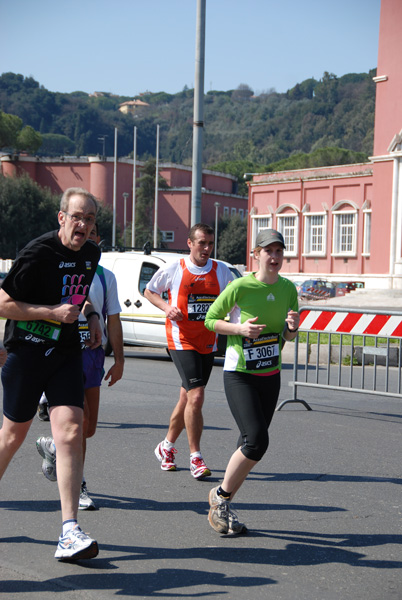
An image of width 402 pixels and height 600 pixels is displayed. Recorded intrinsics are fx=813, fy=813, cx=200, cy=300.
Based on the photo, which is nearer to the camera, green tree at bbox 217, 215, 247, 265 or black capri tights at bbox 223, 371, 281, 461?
black capri tights at bbox 223, 371, 281, 461

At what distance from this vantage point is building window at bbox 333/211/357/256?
179 feet

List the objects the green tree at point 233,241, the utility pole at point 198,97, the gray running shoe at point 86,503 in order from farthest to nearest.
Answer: the green tree at point 233,241, the utility pole at point 198,97, the gray running shoe at point 86,503

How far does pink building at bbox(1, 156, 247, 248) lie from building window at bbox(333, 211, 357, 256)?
31396 millimetres

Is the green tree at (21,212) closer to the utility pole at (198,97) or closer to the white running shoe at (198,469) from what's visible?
the utility pole at (198,97)

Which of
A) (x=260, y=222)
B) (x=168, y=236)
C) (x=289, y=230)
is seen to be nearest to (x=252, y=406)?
(x=289, y=230)

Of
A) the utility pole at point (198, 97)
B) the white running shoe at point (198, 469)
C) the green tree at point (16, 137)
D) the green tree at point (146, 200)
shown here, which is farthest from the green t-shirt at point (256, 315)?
the green tree at point (16, 137)

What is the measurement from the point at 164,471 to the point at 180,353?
988 millimetres

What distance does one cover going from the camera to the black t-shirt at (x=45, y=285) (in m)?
4.34

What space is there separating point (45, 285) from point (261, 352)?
149 centimetres

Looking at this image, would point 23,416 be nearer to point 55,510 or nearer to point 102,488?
point 55,510

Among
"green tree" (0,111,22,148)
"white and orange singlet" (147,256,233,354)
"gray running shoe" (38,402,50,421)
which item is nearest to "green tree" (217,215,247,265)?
"green tree" (0,111,22,148)

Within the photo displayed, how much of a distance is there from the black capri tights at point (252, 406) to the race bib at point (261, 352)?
0.24ft

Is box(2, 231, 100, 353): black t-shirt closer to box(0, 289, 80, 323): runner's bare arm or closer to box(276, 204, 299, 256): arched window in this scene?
box(0, 289, 80, 323): runner's bare arm

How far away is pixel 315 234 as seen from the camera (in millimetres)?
57625
